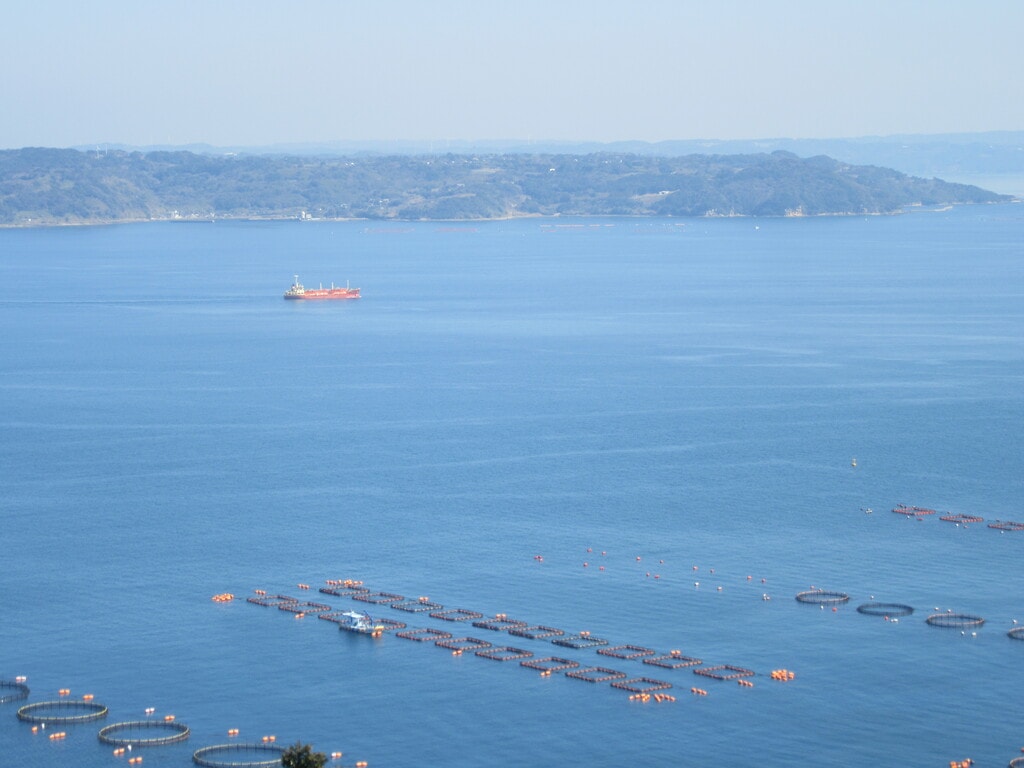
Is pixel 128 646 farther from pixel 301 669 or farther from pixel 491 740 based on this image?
pixel 491 740

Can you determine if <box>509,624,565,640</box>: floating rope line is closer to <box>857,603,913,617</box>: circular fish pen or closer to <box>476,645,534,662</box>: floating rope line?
<box>476,645,534,662</box>: floating rope line

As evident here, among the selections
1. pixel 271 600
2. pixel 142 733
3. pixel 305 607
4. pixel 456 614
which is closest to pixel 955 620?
pixel 456 614

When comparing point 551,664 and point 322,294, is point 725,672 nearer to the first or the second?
point 551,664

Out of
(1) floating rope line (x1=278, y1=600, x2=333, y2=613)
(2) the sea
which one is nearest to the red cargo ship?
(2) the sea

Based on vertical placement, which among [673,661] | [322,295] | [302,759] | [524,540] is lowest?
[673,661]

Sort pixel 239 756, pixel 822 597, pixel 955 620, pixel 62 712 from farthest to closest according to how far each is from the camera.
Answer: pixel 822 597, pixel 955 620, pixel 62 712, pixel 239 756

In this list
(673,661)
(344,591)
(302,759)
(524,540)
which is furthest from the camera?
(524,540)

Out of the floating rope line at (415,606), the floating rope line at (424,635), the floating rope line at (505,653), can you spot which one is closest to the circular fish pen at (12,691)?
the floating rope line at (424,635)

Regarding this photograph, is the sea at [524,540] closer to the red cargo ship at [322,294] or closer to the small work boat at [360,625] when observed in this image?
the small work boat at [360,625]
